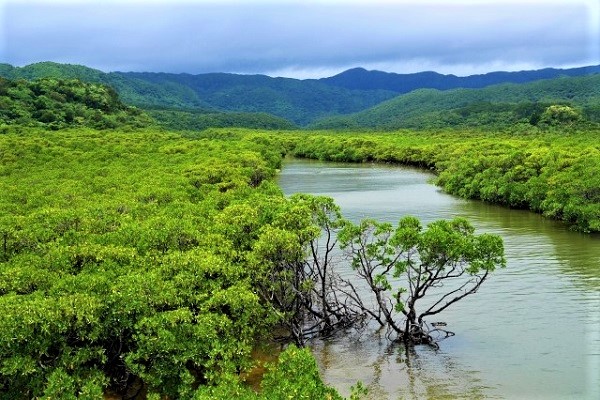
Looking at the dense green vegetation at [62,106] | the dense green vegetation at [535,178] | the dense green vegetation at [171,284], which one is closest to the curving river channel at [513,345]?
the dense green vegetation at [171,284]

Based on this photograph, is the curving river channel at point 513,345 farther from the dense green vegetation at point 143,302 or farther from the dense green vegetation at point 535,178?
the dense green vegetation at point 535,178

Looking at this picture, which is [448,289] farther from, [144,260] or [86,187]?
[86,187]

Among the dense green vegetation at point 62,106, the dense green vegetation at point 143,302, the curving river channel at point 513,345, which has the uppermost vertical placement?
the dense green vegetation at point 62,106

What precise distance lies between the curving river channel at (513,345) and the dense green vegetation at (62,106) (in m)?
89.9

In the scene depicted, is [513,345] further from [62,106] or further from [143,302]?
[62,106]

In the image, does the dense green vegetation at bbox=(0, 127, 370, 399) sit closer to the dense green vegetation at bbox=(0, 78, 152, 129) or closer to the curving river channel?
the curving river channel

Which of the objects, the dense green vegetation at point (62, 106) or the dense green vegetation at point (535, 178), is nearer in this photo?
the dense green vegetation at point (535, 178)

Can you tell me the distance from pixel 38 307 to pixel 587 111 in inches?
6905

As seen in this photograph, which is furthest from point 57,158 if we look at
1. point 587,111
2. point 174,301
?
point 587,111

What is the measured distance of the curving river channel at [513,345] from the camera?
21172mm

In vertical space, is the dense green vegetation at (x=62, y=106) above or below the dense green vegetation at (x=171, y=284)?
above

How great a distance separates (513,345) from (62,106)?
122m

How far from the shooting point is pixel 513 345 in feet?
80.1

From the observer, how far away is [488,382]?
21.4 meters
